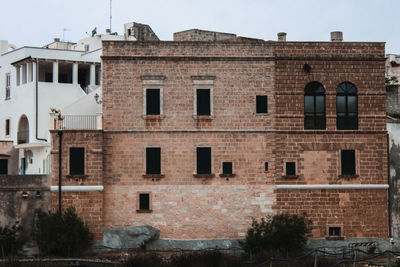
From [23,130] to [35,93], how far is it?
9.10 feet

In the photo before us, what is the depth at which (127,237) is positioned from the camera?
1316 inches

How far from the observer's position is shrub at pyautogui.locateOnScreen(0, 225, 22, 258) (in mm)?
32312

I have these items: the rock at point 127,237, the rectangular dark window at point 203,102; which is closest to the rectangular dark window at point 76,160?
the rock at point 127,237

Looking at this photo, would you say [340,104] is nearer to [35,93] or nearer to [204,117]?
[204,117]

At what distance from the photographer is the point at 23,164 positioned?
4306 centimetres

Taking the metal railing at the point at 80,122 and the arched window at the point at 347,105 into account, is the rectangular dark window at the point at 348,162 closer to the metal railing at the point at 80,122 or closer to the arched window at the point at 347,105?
the arched window at the point at 347,105

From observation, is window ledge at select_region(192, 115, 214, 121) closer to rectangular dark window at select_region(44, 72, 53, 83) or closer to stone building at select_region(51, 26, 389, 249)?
stone building at select_region(51, 26, 389, 249)

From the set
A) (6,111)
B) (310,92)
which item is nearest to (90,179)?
(310,92)

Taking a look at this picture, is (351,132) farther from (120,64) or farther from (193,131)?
(120,64)

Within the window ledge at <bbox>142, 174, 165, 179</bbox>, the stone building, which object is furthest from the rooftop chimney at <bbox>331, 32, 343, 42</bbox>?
the window ledge at <bbox>142, 174, 165, 179</bbox>

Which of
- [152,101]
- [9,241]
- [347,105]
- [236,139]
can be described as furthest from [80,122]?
[347,105]

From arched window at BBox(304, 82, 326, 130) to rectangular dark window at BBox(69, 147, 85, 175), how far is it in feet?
34.1

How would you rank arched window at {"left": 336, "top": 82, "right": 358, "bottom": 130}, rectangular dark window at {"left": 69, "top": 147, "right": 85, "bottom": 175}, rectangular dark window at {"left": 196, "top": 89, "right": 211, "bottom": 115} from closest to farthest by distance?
rectangular dark window at {"left": 69, "top": 147, "right": 85, "bottom": 175}
rectangular dark window at {"left": 196, "top": 89, "right": 211, "bottom": 115}
arched window at {"left": 336, "top": 82, "right": 358, "bottom": 130}

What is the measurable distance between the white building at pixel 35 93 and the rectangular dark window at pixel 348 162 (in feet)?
43.9
